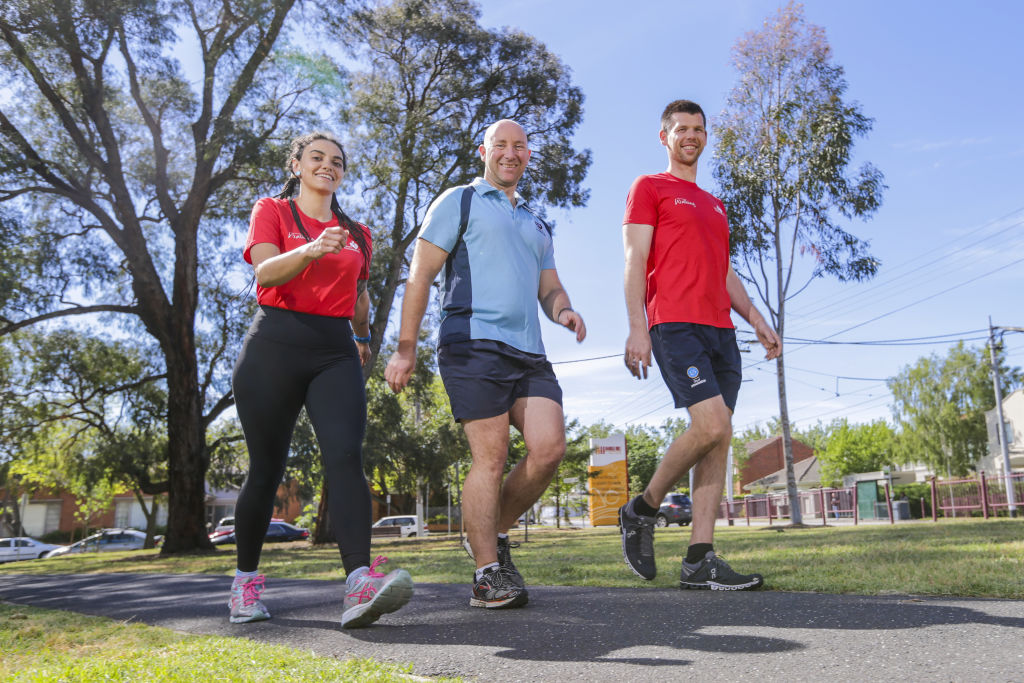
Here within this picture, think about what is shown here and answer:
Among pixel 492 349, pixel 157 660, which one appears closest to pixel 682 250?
pixel 492 349

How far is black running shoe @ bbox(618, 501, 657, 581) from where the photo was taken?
3902 mm

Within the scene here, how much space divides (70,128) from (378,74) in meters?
7.81

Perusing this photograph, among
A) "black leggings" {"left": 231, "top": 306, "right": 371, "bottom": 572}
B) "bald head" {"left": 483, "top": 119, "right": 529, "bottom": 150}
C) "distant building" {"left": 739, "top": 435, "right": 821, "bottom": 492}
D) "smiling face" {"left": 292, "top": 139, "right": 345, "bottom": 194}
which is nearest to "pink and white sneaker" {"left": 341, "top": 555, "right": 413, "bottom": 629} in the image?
"black leggings" {"left": 231, "top": 306, "right": 371, "bottom": 572}

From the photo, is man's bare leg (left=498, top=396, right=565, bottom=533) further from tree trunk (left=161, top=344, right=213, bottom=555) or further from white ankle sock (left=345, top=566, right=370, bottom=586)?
tree trunk (left=161, top=344, right=213, bottom=555)

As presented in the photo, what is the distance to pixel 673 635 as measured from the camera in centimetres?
236

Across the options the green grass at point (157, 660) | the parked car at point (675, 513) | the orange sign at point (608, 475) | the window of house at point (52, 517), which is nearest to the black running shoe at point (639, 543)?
the green grass at point (157, 660)

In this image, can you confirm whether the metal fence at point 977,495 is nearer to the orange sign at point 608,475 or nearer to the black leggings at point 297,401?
the orange sign at point 608,475

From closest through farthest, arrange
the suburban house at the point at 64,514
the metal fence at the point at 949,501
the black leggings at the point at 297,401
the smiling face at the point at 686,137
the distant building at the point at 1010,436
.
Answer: the black leggings at the point at 297,401 < the smiling face at the point at 686,137 < the metal fence at the point at 949,501 < the distant building at the point at 1010,436 < the suburban house at the point at 64,514

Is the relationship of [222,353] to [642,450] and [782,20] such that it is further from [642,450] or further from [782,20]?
[642,450]

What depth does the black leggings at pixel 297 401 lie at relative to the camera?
3.16 metres

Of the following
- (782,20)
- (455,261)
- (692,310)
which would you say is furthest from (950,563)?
(782,20)

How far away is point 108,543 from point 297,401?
4584 centimetres

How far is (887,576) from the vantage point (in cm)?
373

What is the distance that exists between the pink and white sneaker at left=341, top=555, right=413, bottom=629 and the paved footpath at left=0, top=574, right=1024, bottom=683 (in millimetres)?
55
